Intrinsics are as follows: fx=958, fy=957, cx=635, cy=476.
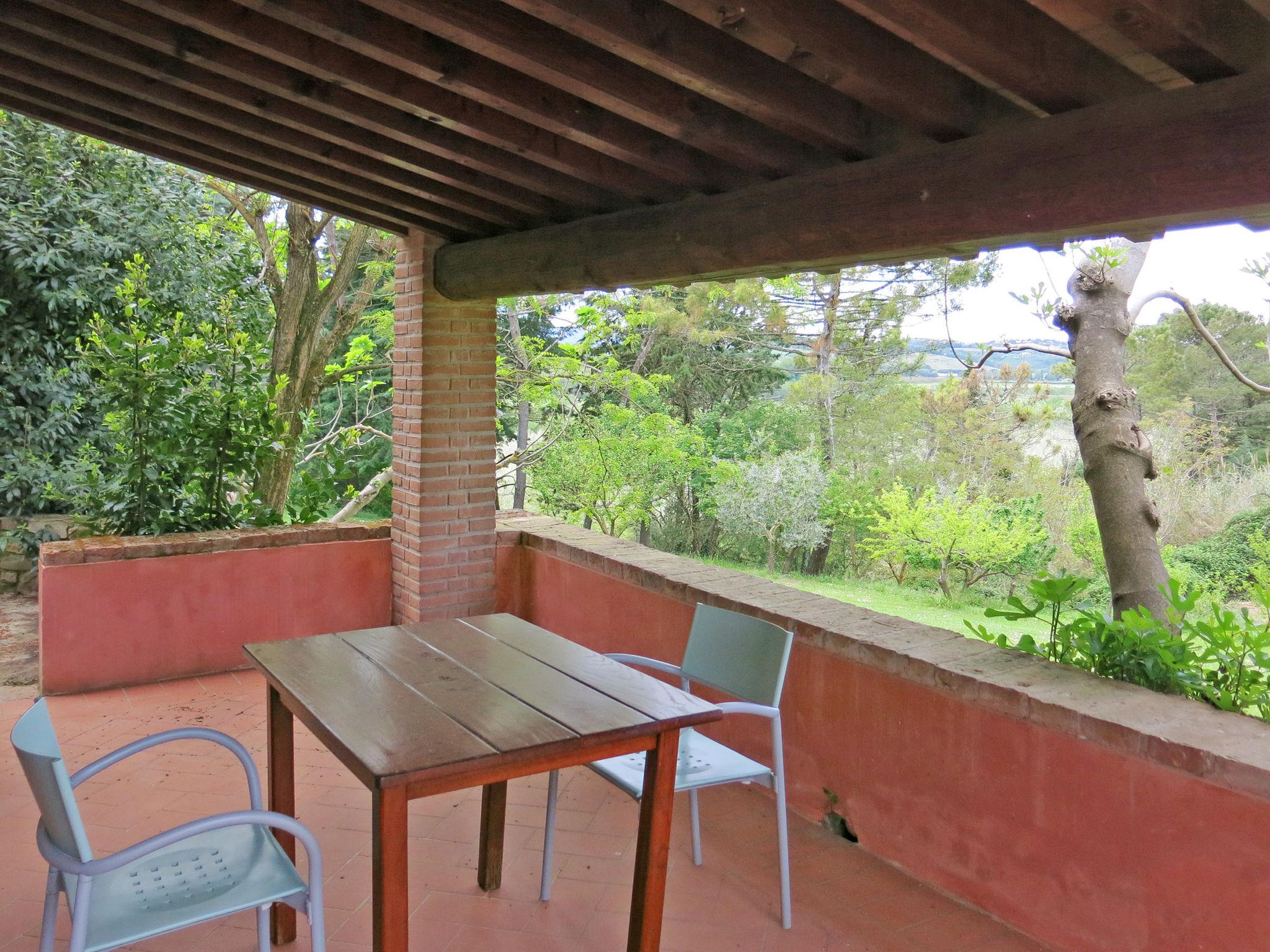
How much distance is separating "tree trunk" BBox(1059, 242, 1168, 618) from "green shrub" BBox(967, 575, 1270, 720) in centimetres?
291

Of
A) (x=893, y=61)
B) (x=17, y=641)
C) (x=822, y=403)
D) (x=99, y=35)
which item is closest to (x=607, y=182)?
(x=893, y=61)

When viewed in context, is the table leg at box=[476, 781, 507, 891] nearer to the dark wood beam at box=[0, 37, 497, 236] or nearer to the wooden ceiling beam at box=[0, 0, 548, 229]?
the wooden ceiling beam at box=[0, 0, 548, 229]

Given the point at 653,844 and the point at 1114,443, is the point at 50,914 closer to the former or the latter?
the point at 653,844

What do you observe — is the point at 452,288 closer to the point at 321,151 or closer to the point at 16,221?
the point at 321,151

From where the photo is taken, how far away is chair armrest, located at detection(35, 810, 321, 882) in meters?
1.73

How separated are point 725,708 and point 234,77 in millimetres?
2495

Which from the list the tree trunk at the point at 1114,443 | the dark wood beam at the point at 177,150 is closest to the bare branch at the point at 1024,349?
the tree trunk at the point at 1114,443

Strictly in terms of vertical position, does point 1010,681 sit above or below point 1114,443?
below

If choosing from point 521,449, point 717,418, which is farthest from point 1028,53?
point 717,418

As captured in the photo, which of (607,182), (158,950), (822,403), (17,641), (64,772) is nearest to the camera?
(64,772)

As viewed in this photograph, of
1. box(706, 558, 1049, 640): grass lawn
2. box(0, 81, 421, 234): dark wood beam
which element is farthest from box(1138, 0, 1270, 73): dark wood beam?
box(706, 558, 1049, 640): grass lawn

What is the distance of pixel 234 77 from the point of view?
10.1ft

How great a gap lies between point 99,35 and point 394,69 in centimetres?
97

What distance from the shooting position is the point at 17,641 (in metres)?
5.75
